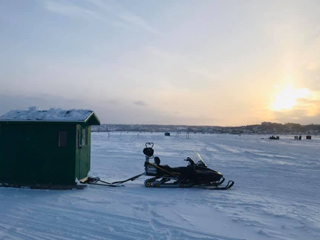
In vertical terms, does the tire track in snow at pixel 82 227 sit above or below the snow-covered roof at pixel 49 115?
below

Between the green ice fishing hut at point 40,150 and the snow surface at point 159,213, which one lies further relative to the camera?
the green ice fishing hut at point 40,150

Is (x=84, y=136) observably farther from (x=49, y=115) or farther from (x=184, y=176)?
(x=184, y=176)

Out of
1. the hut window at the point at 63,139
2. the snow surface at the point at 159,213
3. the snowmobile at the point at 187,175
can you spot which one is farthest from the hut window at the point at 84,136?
the snowmobile at the point at 187,175

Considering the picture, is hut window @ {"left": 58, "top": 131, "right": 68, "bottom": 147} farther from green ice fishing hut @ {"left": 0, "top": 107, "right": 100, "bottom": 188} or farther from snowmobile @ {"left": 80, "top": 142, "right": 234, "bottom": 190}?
snowmobile @ {"left": 80, "top": 142, "right": 234, "bottom": 190}

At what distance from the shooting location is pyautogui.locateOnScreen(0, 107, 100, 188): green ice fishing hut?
895cm

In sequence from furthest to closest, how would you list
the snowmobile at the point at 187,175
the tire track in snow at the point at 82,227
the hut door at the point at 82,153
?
the snowmobile at the point at 187,175, the hut door at the point at 82,153, the tire track in snow at the point at 82,227

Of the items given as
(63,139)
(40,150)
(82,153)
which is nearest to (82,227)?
(63,139)

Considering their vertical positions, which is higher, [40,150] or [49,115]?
[49,115]

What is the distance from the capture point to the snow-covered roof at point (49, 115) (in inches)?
354

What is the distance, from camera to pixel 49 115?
30.3 feet

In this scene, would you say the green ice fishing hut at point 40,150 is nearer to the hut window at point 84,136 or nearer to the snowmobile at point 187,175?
the hut window at point 84,136

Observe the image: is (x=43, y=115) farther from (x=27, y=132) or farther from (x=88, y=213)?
(x=88, y=213)

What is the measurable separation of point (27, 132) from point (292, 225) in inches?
315

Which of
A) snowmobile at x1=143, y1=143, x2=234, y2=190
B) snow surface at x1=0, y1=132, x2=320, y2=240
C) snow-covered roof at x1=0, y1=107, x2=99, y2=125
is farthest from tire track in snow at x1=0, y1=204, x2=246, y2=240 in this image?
snowmobile at x1=143, y1=143, x2=234, y2=190
